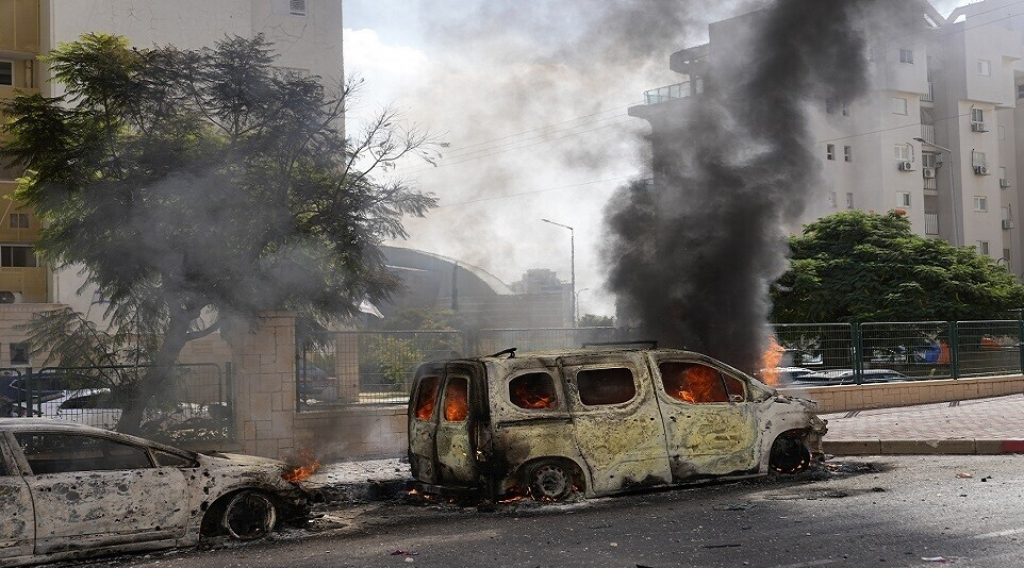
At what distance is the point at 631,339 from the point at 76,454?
9.67 metres

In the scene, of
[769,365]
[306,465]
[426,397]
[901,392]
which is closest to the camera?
[426,397]

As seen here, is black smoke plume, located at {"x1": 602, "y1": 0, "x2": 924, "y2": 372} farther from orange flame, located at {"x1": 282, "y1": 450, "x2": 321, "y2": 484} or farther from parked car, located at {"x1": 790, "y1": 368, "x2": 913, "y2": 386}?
orange flame, located at {"x1": 282, "y1": 450, "x2": 321, "y2": 484}

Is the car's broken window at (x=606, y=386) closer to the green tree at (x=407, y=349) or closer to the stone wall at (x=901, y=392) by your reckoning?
the green tree at (x=407, y=349)

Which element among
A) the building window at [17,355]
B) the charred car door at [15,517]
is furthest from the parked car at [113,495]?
the building window at [17,355]

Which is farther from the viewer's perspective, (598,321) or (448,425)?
(598,321)

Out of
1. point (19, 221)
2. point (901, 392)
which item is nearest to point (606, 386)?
point (901, 392)

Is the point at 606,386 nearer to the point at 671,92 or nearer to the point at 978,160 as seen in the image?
the point at 671,92

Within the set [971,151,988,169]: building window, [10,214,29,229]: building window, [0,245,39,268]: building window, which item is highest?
[971,151,988,169]: building window

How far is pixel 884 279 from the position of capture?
30.8 m

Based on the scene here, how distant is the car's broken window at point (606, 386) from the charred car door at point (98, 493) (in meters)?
3.73

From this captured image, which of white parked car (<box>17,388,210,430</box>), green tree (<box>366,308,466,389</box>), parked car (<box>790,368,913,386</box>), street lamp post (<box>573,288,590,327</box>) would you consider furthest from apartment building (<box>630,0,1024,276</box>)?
white parked car (<box>17,388,210,430</box>)

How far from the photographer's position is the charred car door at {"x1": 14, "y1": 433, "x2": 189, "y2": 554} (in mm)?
6922

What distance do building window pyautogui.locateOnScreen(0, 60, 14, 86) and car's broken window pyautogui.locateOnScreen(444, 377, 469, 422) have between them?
78.6ft
